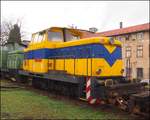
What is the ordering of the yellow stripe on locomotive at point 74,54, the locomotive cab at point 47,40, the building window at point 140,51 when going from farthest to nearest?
the building window at point 140,51 < the locomotive cab at point 47,40 < the yellow stripe on locomotive at point 74,54

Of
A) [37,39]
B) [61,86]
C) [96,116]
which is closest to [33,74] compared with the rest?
[37,39]

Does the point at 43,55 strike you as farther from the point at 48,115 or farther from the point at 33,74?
the point at 48,115

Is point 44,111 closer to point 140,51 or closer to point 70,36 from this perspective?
point 70,36

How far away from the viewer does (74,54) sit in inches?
489

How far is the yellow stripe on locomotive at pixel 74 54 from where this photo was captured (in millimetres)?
11250

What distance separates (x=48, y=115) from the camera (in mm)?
9117

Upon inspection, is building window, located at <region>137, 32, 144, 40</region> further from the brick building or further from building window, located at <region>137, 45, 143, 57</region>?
building window, located at <region>137, 45, 143, 57</region>

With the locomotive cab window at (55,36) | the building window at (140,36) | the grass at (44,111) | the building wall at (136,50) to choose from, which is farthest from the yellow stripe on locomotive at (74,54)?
Answer: the building window at (140,36)

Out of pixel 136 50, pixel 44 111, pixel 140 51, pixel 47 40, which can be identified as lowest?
pixel 44 111

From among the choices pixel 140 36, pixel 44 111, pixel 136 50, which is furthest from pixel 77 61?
pixel 136 50

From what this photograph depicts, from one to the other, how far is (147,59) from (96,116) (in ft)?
133

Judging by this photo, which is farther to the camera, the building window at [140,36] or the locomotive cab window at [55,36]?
the building window at [140,36]

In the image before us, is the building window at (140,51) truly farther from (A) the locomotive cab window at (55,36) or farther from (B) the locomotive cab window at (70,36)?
(A) the locomotive cab window at (55,36)

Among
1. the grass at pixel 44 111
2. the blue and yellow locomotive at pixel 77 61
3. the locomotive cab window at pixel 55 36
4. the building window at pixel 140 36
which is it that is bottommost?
the grass at pixel 44 111
